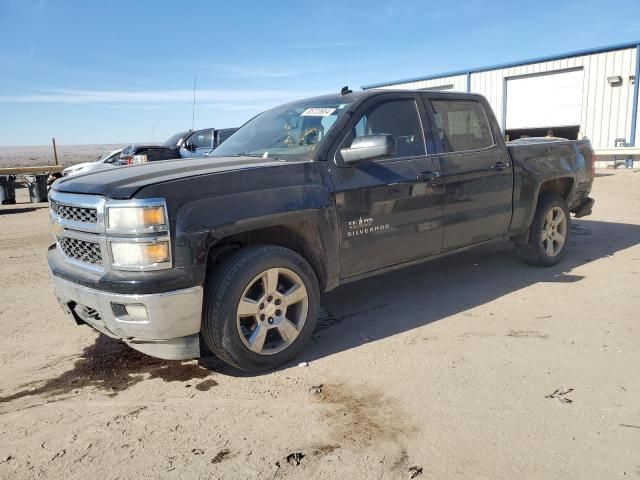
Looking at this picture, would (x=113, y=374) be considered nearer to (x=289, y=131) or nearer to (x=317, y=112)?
(x=289, y=131)

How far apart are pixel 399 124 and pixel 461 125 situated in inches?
34.2

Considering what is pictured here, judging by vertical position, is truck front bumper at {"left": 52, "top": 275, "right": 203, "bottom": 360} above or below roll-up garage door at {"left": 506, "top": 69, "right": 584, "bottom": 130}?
below

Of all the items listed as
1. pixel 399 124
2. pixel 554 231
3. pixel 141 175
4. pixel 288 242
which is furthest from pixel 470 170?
pixel 141 175

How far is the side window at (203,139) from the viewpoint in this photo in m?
14.3

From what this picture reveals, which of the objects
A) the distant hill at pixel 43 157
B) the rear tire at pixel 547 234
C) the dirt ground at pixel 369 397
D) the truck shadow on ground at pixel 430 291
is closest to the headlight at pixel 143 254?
the dirt ground at pixel 369 397

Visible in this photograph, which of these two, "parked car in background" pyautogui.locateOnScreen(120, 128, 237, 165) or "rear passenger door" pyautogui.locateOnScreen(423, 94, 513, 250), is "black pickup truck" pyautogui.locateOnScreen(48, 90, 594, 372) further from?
"parked car in background" pyautogui.locateOnScreen(120, 128, 237, 165)

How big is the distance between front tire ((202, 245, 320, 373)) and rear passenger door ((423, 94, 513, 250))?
1.66m

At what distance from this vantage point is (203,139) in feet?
47.5

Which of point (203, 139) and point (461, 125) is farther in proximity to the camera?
point (203, 139)

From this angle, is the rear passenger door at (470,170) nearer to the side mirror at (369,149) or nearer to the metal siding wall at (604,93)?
the side mirror at (369,149)

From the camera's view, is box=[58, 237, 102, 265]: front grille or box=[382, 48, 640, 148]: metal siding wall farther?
box=[382, 48, 640, 148]: metal siding wall

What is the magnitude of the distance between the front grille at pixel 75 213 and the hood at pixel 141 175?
0.11m

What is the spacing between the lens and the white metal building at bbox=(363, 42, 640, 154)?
18.6 m

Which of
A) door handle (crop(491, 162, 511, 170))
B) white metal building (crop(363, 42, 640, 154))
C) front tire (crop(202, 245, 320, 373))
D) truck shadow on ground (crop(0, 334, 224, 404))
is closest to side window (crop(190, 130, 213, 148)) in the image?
door handle (crop(491, 162, 511, 170))
